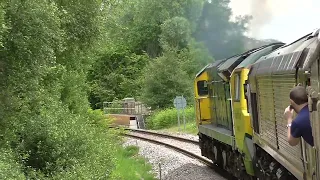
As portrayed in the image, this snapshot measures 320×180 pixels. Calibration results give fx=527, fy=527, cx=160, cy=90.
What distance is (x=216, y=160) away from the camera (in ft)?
54.2

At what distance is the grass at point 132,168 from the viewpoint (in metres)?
17.4

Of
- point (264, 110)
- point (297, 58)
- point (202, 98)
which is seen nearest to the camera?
point (297, 58)

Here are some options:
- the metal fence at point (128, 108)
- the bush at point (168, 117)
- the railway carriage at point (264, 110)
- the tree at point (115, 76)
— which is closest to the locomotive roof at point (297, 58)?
the railway carriage at point (264, 110)

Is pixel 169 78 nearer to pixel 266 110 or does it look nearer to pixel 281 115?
pixel 266 110

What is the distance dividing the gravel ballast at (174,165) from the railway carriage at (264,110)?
65 cm

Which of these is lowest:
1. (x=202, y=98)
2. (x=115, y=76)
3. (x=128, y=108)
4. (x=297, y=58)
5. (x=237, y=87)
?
(x=128, y=108)

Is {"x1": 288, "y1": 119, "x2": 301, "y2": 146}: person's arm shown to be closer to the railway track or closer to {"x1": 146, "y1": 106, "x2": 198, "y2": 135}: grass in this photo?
the railway track

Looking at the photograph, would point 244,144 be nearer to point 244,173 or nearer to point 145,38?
point 244,173

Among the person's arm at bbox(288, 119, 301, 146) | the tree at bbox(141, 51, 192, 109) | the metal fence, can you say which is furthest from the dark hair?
the metal fence

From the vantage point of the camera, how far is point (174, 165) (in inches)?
736

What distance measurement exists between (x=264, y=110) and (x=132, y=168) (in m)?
11.8

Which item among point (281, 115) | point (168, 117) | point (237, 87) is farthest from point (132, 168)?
point (168, 117)

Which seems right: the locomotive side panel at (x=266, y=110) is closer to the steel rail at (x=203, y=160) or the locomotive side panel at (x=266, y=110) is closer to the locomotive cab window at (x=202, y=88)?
the steel rail at (x=203, y=160)

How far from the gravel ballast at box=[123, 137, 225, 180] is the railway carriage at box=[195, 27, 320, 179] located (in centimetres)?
65
